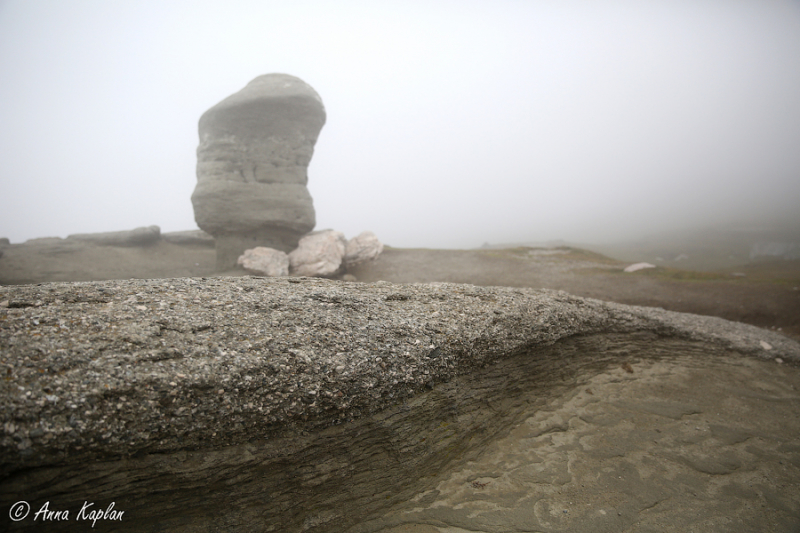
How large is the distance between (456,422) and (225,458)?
10.0ft

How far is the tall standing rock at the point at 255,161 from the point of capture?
47.0 feet

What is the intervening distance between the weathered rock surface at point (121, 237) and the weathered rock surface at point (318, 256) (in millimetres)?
8232

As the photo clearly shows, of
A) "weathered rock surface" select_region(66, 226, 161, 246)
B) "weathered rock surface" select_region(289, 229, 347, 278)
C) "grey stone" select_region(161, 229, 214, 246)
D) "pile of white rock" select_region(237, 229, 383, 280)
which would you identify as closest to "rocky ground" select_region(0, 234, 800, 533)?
"pile of white rock" select_region(237, 229, 383, 280)

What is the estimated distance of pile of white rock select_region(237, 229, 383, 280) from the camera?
14680mm

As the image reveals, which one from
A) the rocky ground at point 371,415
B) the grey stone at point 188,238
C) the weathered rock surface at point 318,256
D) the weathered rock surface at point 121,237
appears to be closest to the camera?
the rocky ground at point 371,415

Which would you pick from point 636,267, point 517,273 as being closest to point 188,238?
point 517,273

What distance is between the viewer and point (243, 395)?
371 cm

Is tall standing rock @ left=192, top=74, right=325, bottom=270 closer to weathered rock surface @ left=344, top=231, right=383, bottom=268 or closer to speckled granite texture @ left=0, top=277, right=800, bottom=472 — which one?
weathered rock surface @ left=344, top=231, right=383, bottom=268

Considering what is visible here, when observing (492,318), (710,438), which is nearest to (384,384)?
(492,318)

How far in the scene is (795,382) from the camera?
793 cm

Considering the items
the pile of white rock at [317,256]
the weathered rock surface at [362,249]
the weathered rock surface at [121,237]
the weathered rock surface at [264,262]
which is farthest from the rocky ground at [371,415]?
the weathered rock surface at [121,237]

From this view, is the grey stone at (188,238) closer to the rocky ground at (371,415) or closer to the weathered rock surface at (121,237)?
the weathered rock surface at (121,237)

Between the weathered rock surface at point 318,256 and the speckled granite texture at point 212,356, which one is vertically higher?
the weathered rock surface at point 318,256

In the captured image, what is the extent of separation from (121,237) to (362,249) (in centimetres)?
1201
